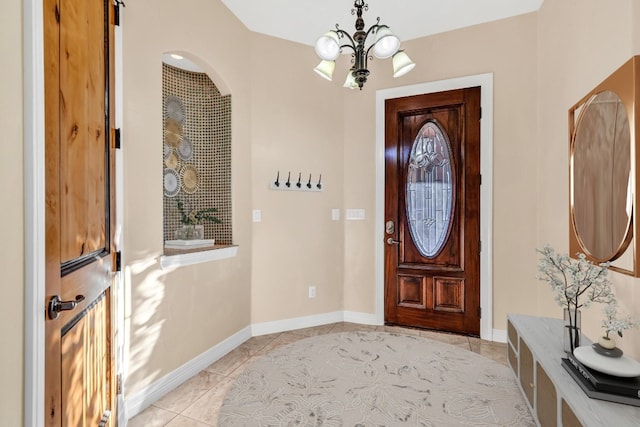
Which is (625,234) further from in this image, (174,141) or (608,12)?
(174,141)

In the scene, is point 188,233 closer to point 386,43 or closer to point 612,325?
point 386,43

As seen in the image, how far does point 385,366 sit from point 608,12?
2611 mm

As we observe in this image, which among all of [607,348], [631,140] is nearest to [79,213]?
[607,348]

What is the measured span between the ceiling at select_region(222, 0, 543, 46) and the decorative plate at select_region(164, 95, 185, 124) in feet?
3.11

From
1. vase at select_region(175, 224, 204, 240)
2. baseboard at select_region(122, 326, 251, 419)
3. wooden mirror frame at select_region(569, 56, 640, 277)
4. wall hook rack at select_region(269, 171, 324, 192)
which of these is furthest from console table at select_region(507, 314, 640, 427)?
vase at select_region(175, 224, 204, 240)

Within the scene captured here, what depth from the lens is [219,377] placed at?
2.41 m

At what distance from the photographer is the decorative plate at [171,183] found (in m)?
3.02

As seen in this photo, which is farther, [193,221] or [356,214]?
[356,214]

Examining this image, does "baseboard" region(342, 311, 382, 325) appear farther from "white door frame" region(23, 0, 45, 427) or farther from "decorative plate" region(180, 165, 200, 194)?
"white door frame" region(23, 0, 45, 427)

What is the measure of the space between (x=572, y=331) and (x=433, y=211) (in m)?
1.83

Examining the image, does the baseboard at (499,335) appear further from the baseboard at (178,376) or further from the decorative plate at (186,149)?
the decorative plate at (186,149)

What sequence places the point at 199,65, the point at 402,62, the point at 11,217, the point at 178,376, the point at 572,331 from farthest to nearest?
1. the point at 199,65
2. the point at 178,376
3. the point at 402,62
4. the point at 572,331
5. the point at 11,217

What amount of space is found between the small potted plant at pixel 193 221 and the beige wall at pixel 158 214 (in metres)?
0.23

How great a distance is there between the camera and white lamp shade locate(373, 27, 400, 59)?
2061 mm
